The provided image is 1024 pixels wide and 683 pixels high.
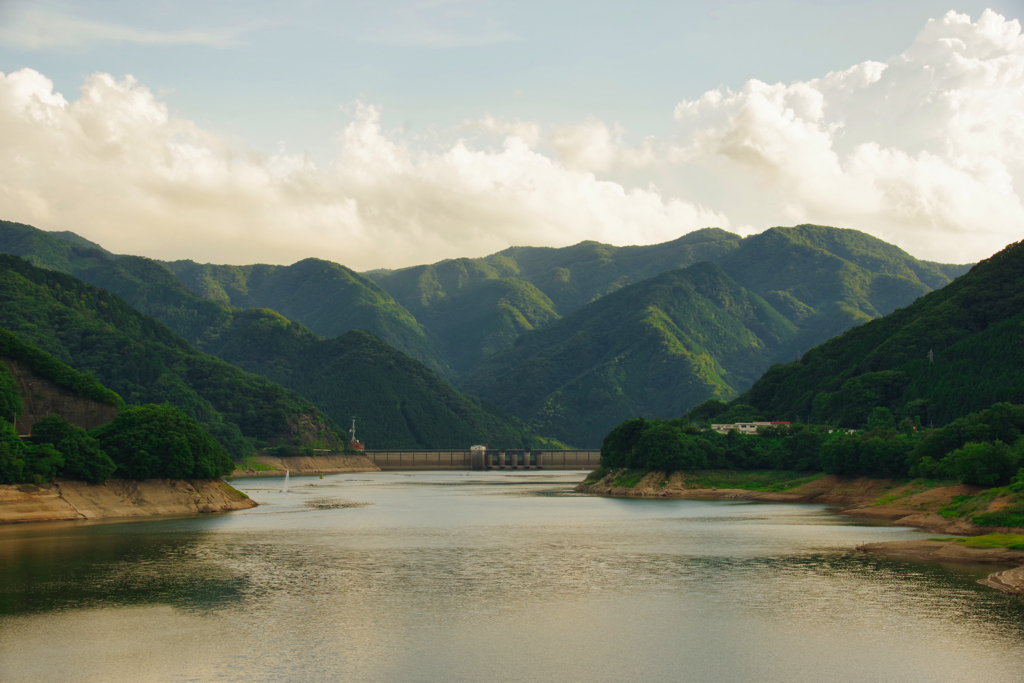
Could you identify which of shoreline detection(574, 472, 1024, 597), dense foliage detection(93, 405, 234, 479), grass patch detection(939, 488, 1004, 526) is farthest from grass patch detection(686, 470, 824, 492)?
dense foliage detection(93, 405, 234, 479)

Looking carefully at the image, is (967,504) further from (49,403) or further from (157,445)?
(49,403)

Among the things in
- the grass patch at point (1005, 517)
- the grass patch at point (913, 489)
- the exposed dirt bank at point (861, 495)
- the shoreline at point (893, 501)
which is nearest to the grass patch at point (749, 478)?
the exposed dirt bank at point (861, 495)

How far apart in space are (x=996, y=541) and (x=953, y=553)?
5168 mm

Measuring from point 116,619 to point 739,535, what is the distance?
233ft

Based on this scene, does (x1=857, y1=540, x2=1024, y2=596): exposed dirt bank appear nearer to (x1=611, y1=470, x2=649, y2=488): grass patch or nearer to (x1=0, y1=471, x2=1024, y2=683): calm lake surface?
(x1=0, y1=471, x2=1024, y2=683): calm lake surface

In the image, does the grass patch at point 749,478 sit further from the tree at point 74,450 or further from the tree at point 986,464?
the tree at point 74,450

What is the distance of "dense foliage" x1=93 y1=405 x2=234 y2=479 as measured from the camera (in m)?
126

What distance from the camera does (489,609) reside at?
60.3 m

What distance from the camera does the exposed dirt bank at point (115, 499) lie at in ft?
360

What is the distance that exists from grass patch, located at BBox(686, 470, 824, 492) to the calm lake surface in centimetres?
7142

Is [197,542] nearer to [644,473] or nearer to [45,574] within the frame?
[45,574]

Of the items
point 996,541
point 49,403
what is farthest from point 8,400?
point 996,541

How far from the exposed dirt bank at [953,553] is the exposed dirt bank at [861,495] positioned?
31.6 ft

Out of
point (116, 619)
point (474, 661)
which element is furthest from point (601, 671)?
point (116, 619)
